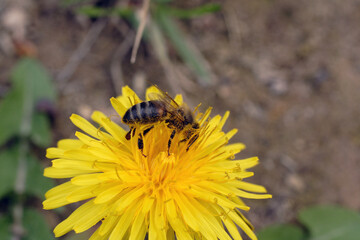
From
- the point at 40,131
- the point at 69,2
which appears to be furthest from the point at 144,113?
the point at 69,2

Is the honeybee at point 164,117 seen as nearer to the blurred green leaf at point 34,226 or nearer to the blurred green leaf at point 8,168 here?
the blurred green leaf at point 34,226

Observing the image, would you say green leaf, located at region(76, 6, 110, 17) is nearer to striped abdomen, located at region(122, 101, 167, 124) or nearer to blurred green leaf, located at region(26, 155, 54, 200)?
blurred green leaf, located at region(26, 155, 54, 200)

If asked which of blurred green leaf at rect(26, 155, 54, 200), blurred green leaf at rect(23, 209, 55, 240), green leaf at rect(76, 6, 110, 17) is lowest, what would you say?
blurred green leaf at rect(23, 209, 55, 240)

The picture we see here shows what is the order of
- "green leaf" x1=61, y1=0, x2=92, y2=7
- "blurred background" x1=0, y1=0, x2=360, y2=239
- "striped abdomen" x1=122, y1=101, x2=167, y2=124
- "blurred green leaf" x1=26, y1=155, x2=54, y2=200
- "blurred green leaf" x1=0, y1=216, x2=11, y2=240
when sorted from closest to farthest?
"striped abdomen" x1=122, y1=101, x2=167, y2=124 < "blurred green leaf" x1=0, y1=216, x2=11, y2=240 < "blurred green leaf" x1=26, y1=155, x2=54, y2=200 < "blurred background" x1=0, y1=0, x2=360, y2=239 < "green leaf" x1=61, y1=0, x2=92, y2=7

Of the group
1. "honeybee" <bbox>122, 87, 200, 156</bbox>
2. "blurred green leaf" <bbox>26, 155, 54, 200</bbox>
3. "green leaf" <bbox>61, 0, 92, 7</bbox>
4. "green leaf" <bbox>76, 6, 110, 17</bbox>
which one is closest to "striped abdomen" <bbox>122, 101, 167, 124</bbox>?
"honeybee" <bbox>122, 87, 200, 156</bbox>

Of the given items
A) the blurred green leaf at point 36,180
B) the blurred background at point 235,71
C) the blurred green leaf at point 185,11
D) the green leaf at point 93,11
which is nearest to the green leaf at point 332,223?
the blurred background at point 235,71

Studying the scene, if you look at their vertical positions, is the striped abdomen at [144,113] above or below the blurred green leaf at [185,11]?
below
